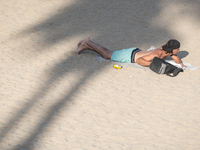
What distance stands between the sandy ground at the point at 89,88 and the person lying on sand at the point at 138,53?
0.21m

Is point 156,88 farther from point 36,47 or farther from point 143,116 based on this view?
point 36,47

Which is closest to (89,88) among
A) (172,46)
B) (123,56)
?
(123,56)

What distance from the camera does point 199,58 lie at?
19.6 ft

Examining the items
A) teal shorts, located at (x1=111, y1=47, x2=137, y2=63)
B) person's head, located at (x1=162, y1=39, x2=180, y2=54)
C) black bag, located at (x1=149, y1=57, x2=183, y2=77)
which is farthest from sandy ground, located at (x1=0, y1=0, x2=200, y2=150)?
person's head, located at (x1=162, y1=39, x2=180, y2=54)

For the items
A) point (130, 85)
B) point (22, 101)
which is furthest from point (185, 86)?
point (22, 101)

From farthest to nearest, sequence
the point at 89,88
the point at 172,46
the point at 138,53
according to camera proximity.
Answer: the point at 138,53 < the point at 172,46 < the point at 89,88

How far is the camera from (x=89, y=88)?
464cm

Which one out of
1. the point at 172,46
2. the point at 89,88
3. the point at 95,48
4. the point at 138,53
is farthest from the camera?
the point at 95,48

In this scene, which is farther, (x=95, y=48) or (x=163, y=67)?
(x=95, y=48)

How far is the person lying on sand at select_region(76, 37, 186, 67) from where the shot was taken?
16.7ft

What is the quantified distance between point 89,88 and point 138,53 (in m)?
1.43

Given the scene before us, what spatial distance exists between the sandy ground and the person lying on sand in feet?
0.67

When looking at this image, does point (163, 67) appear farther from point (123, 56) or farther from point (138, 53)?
point (123, 56)

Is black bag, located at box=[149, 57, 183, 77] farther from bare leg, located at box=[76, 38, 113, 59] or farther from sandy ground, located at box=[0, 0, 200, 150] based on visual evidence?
bare leg, located at box=[76, 38, 113, 59]
